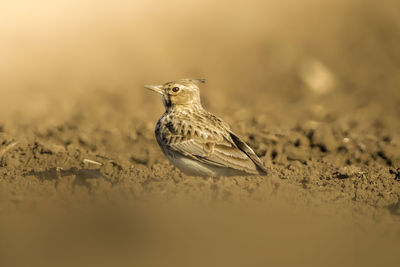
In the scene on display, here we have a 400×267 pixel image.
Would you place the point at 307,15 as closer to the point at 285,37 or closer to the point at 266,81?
the point at 285,37

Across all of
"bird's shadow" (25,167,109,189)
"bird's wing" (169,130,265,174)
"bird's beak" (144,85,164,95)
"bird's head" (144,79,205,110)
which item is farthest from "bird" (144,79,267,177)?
"bird's shadow" (25,167,109,189)

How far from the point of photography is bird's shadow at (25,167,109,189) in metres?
6.61

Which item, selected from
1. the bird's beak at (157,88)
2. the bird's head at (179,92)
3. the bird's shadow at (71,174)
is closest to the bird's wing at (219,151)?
the bird's head at (179,92)

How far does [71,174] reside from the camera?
22.3 ft

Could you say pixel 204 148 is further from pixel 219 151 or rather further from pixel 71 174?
pixel 71 174

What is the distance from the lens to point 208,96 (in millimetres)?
11742

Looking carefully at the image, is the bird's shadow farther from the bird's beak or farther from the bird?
the bird's beak

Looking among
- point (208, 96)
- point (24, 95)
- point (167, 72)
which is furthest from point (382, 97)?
point (24, 95)

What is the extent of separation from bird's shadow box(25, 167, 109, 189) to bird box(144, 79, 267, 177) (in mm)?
950

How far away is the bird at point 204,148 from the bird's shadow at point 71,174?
950mm

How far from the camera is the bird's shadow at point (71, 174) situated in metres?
6.61

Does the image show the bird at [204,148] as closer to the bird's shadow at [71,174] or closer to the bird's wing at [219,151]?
the bird's wing at [219,151]

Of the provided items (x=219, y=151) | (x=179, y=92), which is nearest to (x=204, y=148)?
(x=219, y=151)

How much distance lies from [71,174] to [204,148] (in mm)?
1675
